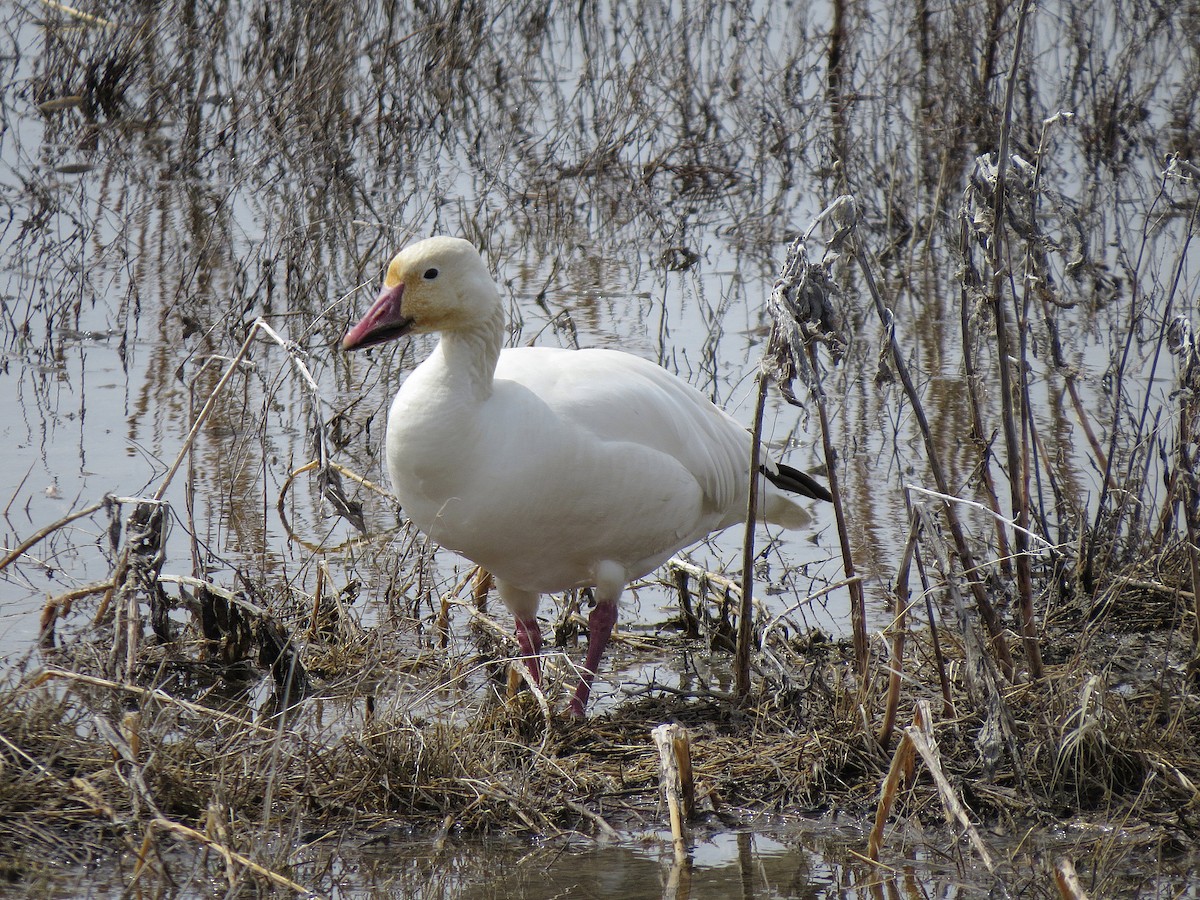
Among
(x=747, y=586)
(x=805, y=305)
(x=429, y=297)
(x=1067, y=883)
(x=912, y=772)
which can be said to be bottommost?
(x=1067, y=883)

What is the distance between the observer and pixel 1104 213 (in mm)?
10195

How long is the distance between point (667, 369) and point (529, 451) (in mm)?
3124

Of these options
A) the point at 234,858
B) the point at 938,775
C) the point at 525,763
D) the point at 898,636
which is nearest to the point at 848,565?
the point at 898,636

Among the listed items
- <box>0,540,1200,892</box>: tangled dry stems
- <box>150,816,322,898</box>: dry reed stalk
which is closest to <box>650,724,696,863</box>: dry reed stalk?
<box>0,540,1200,892</box>: tangled dry stems

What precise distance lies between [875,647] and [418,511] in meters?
1.67

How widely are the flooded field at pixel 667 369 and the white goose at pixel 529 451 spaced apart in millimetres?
281

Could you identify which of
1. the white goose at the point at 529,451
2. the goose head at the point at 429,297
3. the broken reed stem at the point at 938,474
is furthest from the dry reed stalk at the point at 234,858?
the broken reed stem at the point at 938,474

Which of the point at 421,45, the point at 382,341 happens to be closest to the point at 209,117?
the point at 421,45

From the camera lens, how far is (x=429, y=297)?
193 inches

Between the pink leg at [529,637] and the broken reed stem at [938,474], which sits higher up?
the broken reed stem at [938,474]

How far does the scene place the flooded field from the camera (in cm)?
406

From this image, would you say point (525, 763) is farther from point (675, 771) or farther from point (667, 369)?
point (667, 369)

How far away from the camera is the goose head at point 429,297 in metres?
4.87

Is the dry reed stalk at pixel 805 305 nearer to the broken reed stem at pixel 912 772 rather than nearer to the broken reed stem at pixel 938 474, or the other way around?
the broken reed stem at pixel 938 474
